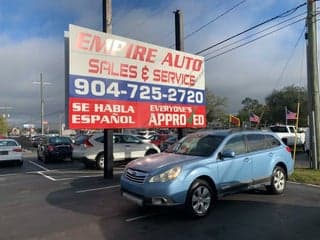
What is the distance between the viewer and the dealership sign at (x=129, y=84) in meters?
11.6

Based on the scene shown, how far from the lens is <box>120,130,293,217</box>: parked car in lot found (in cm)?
676

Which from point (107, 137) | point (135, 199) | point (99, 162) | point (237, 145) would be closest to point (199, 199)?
point (135, 199)

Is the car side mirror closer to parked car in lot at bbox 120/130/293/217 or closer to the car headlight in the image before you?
parked car in lot at bbox 120/130/293/217

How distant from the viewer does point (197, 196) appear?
704cm

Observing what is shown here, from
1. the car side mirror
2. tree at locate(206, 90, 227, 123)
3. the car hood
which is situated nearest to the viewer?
the car hood

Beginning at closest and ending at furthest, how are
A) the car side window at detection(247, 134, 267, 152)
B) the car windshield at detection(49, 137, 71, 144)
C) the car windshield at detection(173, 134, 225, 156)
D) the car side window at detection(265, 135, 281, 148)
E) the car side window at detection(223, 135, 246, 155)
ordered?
the car windshield at detection(173, 134, 225, 156) → the car side window at detection(223, 135, 246, 155) → the car side window at detection(247, 134, 267, 152) → the car side window at detection(265, 135, 281, 148) → the car windshield at detection(49, 137, 71, 144)

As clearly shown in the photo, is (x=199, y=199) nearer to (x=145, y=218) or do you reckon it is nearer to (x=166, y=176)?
(x=166, y=176)

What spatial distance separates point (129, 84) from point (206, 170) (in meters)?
6.54

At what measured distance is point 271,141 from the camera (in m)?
9.35

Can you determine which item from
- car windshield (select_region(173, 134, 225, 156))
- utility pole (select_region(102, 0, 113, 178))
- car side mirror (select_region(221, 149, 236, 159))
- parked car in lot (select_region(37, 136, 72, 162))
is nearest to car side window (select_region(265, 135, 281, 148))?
car windshield (select_region(173, 134, 225, 156))

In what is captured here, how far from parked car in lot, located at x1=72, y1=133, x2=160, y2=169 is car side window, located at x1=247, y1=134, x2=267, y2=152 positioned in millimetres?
8749

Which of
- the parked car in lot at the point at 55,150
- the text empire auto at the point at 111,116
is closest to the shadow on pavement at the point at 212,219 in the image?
the text empire auto at the point at 111,116

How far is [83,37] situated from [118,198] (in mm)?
5588

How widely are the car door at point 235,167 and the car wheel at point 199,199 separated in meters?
0.46
